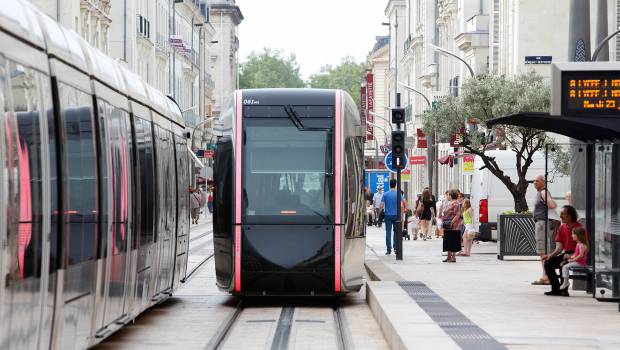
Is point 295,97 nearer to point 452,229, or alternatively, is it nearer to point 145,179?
point 145,179

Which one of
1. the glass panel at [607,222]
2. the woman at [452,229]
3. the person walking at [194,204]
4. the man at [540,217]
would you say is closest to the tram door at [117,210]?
the glass panel at [607,222]

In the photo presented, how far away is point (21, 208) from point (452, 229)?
25.1 meters

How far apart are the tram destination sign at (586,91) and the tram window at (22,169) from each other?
962cm

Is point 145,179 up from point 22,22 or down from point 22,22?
down

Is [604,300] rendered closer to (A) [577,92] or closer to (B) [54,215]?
(A) [577,92]

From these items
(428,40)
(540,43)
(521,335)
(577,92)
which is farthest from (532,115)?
(428,40)

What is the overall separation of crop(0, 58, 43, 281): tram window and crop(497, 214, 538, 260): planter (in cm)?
2376

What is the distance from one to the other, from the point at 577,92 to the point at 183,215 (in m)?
6.51

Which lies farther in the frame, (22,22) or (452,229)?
(452,229)

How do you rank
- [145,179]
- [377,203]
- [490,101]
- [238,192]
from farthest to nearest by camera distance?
[377,203] → [490,101] → [238,192] → [145,179]

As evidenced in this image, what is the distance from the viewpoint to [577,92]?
1859 centimetres

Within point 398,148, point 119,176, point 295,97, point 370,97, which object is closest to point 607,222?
point 295,97

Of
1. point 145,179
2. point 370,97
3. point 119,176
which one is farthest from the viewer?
point 370,97

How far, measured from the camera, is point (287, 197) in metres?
21.5
